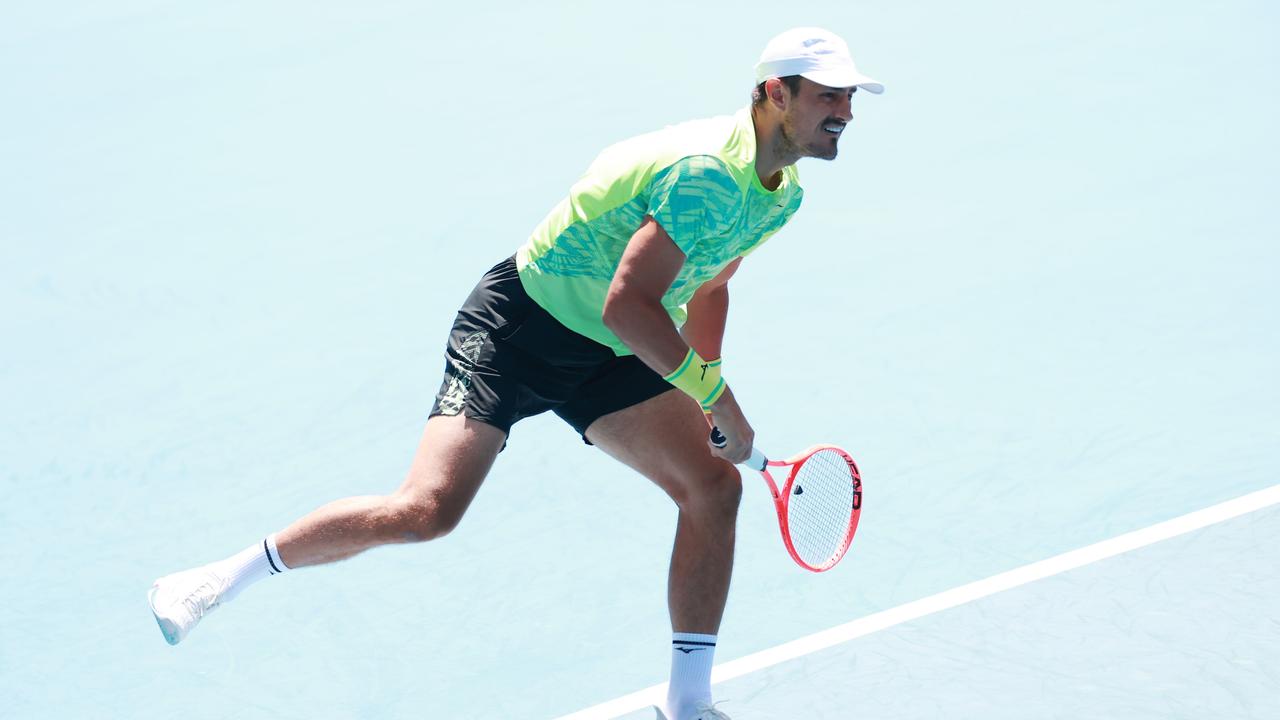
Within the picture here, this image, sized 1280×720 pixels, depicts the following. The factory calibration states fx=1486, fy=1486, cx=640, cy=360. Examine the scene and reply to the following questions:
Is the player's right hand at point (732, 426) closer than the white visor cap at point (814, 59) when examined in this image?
No

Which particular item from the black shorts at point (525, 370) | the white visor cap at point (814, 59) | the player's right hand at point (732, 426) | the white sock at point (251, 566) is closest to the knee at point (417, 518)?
the black shorts at point (525, 370)

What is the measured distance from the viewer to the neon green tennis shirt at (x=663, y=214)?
3471 mm

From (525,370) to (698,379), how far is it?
0.55m

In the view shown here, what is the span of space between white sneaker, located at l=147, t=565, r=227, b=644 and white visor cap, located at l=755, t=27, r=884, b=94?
79.3 inches

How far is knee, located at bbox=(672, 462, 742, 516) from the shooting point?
3.87 m

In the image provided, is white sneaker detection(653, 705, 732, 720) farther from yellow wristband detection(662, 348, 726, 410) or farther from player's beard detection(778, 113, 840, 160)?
player's beard detection(778, 113, 840, 160)

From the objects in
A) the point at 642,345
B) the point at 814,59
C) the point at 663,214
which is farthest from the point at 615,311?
the point at 814,59

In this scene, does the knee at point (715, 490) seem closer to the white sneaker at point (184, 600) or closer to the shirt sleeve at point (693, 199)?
the shirt sleeve at point (693, 199)

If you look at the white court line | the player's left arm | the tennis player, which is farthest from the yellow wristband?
the white court line

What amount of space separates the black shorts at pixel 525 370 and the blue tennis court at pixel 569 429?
33.9 inches

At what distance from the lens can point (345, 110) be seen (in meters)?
9.29

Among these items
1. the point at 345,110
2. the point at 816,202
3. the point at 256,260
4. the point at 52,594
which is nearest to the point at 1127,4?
the point at 816,202

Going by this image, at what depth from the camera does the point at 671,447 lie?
153 inches


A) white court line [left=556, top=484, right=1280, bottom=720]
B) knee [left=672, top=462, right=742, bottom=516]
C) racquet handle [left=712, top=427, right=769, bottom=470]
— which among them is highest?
racquet handle [left=712, top=427, right=769, bottom=470]
